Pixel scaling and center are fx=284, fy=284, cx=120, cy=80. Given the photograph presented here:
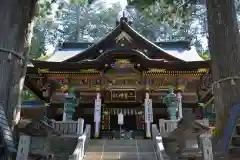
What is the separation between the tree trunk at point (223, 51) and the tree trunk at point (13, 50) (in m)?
4.59

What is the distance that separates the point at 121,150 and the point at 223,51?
440 centimetres

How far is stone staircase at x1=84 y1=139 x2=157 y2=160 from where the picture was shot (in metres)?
8.21

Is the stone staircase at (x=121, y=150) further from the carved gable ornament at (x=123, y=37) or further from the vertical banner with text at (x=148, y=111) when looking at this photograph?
the carved gable ornament at (x=123, y=37)

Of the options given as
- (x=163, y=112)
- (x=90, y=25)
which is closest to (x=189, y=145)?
(x=163, y=112)

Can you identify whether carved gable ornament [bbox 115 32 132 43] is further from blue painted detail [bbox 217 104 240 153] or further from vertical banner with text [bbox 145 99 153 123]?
blue painted detail [bbox 217 104 240 153]

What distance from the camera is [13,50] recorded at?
21.0 feet

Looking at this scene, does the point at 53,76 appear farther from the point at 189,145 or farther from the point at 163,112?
the point at 189,145

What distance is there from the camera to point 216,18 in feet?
23.5

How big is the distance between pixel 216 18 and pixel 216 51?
89 cm

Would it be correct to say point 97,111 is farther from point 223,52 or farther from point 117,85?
point 223,52

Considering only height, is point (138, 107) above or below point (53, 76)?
below

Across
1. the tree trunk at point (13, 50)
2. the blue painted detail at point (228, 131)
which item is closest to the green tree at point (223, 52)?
the blue painted detail at point (228, 131)

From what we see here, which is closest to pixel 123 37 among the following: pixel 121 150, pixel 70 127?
pixel 70 127

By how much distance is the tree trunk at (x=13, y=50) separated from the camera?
20.1 ft
